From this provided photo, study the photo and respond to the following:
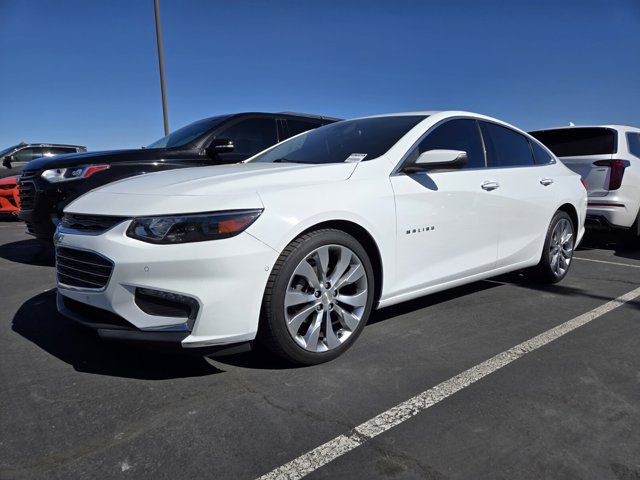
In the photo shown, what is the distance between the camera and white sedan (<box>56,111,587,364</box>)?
86.7 inches

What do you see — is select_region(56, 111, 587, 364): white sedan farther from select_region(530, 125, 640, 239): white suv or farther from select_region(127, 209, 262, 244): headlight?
select_region(530, 125, 640, 239): white suv

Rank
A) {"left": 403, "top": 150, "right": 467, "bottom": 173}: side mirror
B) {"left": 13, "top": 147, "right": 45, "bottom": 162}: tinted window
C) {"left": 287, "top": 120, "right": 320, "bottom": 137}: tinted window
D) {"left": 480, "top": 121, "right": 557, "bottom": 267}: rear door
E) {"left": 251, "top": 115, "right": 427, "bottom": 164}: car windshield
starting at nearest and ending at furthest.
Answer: {"left": 403, "top": 150, "right": 467, "bottom": 173}: side mirror → {"left": 251, "top": 115, "right": 427, "bottom": 164}: car windshield → {"left": 480, "top": 121, "right": 557, "bottom": 267}: rear door → {"left": 287, "top": 120, "right": 320, "bottom": 137}: tinted window → {"left": 13, "top": 147, "right": 45, "bottom": 162}: tinted window

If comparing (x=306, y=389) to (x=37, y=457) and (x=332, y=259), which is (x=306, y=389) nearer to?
(x=332, y=259)

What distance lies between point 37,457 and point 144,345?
0.59 metres

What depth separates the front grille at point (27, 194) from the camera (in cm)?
489

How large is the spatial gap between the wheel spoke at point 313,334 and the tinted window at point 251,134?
11.3ft

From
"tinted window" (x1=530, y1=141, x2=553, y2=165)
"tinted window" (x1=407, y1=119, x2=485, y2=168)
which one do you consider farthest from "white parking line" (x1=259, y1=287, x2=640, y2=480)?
"tinted window" (x1=530, y1=141, x2=553, y2=165)

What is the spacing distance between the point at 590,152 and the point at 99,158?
5884 millimetres

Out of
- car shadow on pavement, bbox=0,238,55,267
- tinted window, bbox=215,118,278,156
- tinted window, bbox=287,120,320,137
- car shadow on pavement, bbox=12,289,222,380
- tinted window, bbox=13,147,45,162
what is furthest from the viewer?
tinted window, bbox=13,147,45,162

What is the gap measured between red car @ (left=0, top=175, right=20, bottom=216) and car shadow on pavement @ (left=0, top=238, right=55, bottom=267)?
2674 mm

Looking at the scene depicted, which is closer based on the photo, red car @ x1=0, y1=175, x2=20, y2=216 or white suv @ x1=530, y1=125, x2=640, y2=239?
white suv @ x1=530, y1=125, x2=640, y2=239

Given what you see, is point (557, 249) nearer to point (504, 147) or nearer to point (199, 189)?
point (504, 147)

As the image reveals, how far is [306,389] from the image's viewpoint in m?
2.34

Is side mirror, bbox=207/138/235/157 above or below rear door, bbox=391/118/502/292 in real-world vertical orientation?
above
